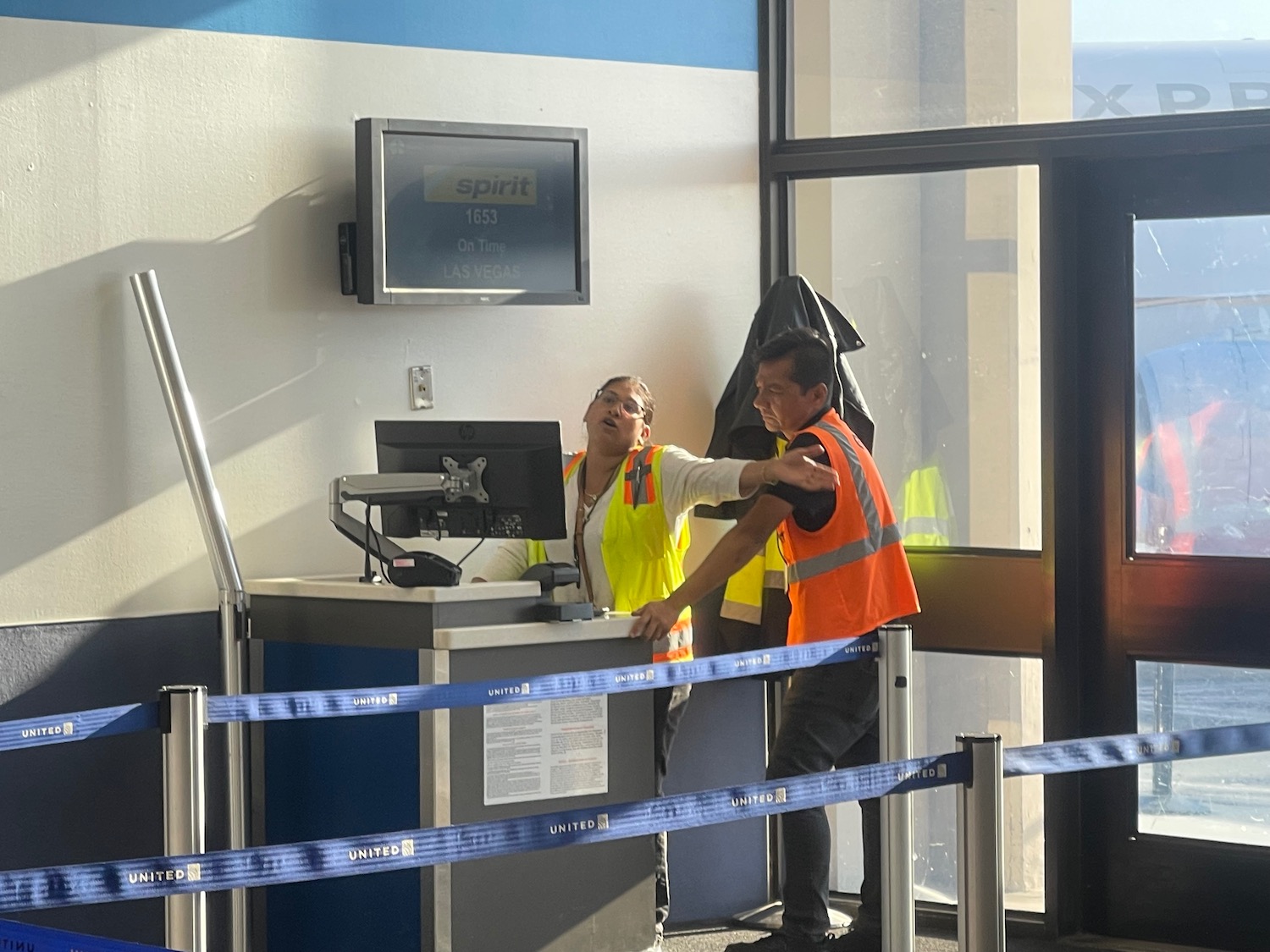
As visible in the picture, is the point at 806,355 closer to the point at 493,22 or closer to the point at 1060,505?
the point at 1060,505

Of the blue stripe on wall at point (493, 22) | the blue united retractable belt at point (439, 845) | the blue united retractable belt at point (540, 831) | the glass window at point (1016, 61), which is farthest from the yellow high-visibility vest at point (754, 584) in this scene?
the blue united retractable belt at point (439, 845)

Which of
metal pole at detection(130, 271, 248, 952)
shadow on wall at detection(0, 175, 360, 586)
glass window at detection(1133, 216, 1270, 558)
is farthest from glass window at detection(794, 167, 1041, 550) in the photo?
metal pole at detection(130, 271, 248, 952)

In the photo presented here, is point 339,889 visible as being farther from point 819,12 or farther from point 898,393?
point 819,12

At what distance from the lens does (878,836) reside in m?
4.29

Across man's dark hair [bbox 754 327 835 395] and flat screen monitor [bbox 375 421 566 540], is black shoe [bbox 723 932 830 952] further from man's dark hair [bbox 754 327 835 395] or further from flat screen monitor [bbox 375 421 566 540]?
man's dark hair [bbox 754 327 835 395]

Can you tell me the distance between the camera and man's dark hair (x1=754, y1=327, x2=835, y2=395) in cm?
405

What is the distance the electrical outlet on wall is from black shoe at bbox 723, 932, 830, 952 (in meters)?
1.56

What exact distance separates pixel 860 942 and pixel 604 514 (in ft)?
3.99

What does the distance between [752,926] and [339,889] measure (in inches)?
52.5

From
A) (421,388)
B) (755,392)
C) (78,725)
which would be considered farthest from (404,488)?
(78,725)

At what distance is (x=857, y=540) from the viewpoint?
405 centimetres

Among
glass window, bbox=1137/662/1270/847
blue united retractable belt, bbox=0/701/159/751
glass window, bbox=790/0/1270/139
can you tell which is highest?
glass window, bbox=790/0/1270/139

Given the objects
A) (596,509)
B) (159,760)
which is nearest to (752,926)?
(596,509)

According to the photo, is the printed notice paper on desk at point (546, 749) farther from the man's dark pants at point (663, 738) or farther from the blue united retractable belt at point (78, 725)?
the blue united retractable belt at point (78, 725)
